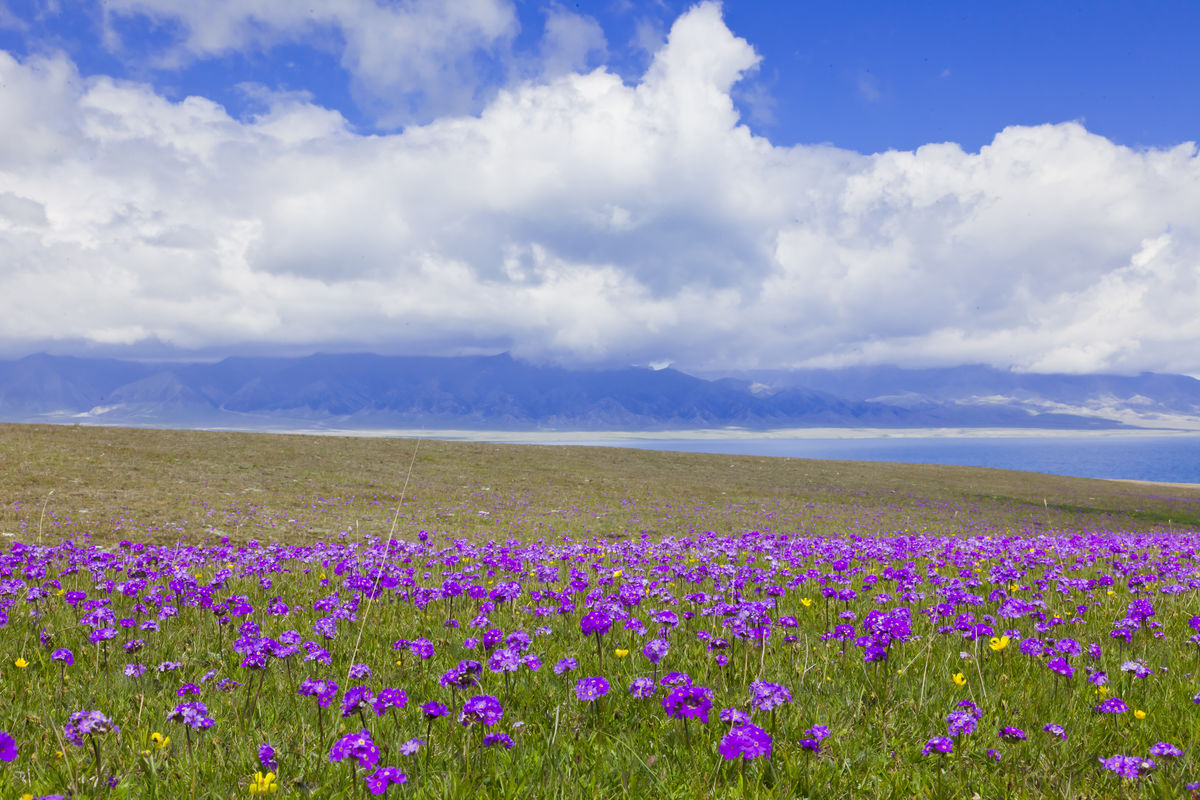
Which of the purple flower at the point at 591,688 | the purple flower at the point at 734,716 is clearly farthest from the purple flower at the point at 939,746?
the purple flower at the point at 591,688

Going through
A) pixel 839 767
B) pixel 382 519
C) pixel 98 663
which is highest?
pixel 839 767

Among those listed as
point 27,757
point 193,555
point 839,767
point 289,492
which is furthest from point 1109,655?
point 289,492

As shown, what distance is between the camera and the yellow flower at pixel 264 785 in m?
3.19

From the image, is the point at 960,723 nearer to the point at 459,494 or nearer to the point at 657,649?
the point at 657,649

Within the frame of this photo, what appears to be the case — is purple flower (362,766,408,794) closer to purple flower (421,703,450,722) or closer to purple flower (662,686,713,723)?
purple flower (421,703,450,722)

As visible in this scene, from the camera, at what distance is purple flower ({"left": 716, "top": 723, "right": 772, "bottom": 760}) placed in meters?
2.96

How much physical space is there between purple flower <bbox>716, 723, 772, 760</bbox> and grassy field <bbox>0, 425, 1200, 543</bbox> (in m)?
8.16

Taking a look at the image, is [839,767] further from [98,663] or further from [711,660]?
[98,663]

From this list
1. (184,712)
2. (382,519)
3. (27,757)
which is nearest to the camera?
(184,712)

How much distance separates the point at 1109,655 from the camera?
18.6 ft

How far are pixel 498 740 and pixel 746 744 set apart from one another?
1.44 metres

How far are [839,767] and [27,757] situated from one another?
475 centimetres

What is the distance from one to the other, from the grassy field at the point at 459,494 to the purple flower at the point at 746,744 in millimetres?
8164

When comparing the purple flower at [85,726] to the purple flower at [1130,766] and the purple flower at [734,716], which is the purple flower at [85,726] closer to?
the purple flower at [734,716]
